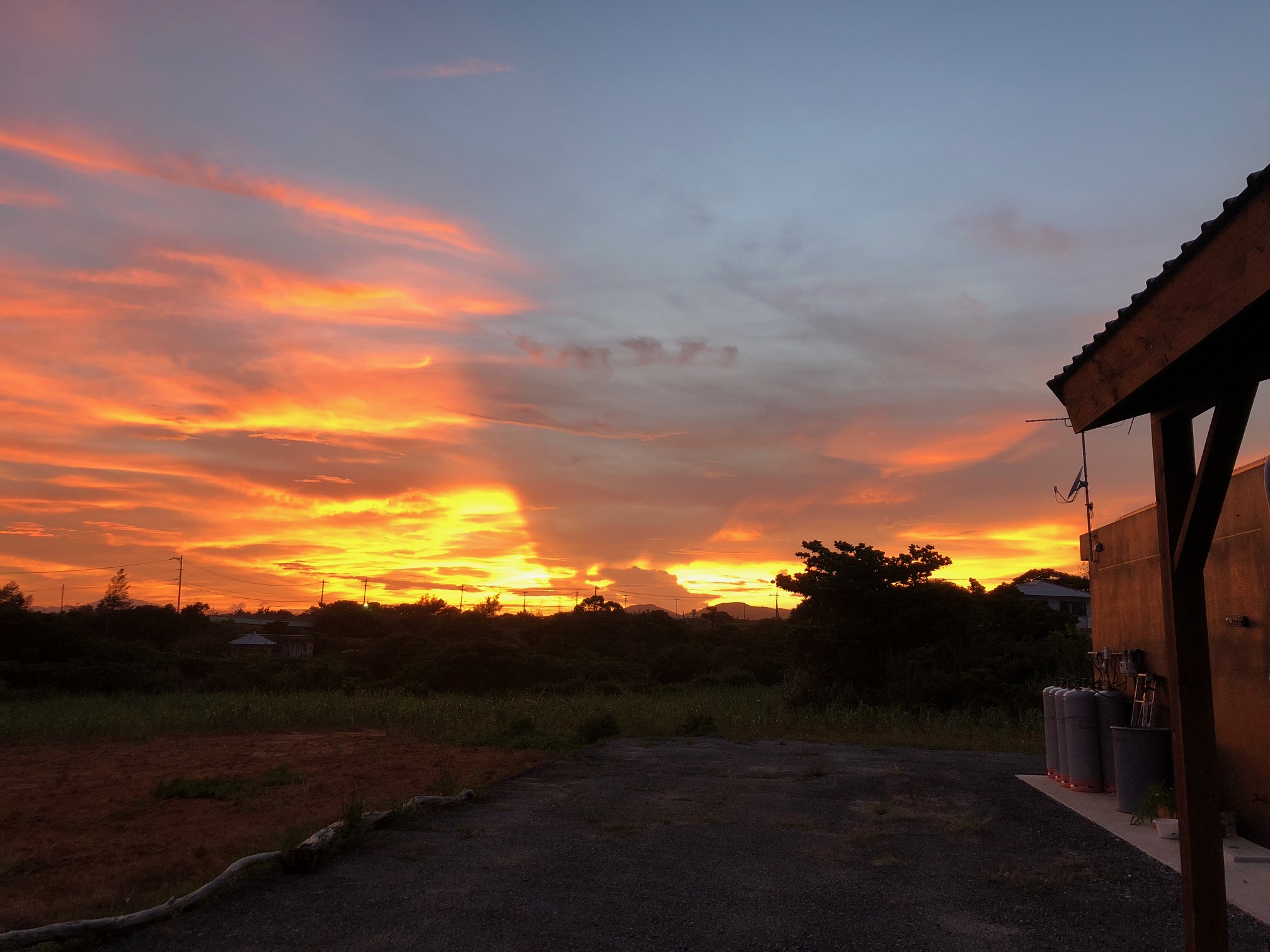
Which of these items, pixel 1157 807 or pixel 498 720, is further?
pixel 498 720

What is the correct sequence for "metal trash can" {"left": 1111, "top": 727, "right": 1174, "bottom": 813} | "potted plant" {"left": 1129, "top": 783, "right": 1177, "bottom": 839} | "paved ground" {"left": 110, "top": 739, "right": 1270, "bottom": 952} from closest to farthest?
1. "paved ground" {"left": 110, "top": 739, "right": 1270, "bottom": 952}
2. "potted plant" {"left": 1129, "top": 783, "right": 1177, "bottom": 839}
3. "metal trash can" {"left": 1111, "top": 727, "right": 1174, "bottom": 813}

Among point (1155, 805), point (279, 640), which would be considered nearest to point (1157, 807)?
point (1155, 805)

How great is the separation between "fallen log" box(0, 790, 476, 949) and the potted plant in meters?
6.07

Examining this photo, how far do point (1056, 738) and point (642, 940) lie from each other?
614cm

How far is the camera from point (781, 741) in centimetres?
1362

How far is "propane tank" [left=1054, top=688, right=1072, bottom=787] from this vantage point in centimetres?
865

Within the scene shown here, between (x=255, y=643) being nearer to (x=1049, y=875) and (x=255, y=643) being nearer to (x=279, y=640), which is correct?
(x=279, y=640)

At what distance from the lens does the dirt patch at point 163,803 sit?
5.74 m

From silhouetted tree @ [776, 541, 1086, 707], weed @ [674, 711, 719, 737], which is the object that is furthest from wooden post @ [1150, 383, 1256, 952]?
silhouetted tree @ [776, 541, 1086, 707]

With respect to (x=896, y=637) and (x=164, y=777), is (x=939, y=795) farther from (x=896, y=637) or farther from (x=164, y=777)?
(x=896, y=637)

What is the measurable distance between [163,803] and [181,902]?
448 centimetres

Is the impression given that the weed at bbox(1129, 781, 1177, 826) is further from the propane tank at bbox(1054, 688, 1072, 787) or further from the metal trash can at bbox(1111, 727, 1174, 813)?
the propane tank at bbox(1054, 688, 1072, 787)

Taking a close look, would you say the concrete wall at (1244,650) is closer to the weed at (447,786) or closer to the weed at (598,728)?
the weed at (447,786)

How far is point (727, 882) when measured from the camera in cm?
564
